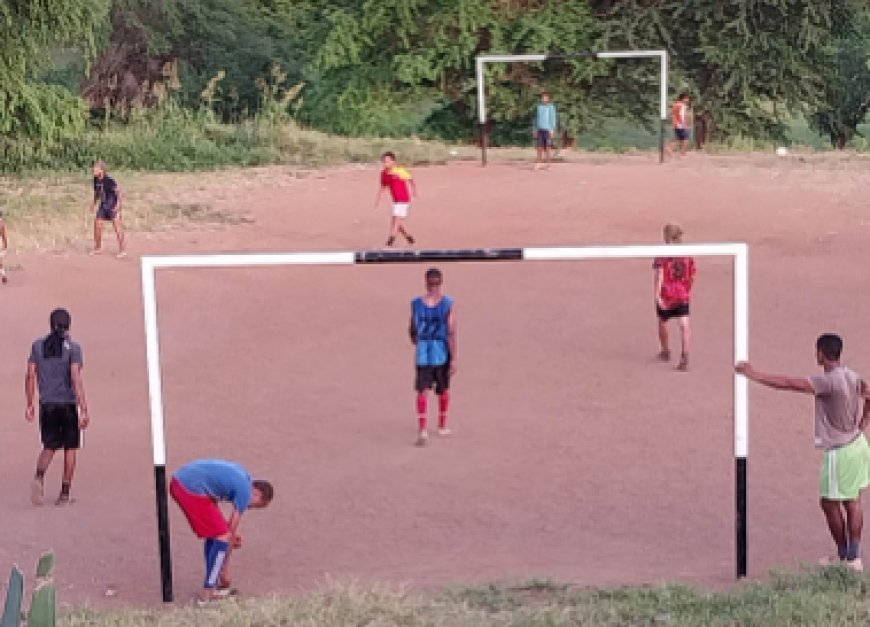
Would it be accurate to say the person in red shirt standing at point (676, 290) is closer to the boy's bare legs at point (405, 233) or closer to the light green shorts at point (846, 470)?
the light green shorts at point (846, 470)

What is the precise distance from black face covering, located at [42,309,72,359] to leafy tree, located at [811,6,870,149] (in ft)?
117

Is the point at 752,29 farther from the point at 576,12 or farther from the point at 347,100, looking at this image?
the point at 347,100

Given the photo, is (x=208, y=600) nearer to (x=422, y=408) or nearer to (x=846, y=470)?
(x=422, y=408)

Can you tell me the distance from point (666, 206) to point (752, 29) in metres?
16.3

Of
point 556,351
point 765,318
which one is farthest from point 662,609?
point 765,318

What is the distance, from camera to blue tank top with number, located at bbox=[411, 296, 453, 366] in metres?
11.8

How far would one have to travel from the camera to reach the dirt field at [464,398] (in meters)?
10.2

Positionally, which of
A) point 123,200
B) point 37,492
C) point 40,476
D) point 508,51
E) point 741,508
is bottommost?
point 37,492

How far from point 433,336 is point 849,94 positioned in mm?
36981

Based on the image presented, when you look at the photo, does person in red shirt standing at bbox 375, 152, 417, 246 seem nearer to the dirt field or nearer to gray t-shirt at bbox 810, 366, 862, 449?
the dirt field

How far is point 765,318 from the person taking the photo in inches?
653

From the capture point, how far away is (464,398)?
1390 centimetres

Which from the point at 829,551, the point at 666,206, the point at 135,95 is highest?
the point at 135,95

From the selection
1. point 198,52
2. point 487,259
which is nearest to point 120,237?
point 487,259
